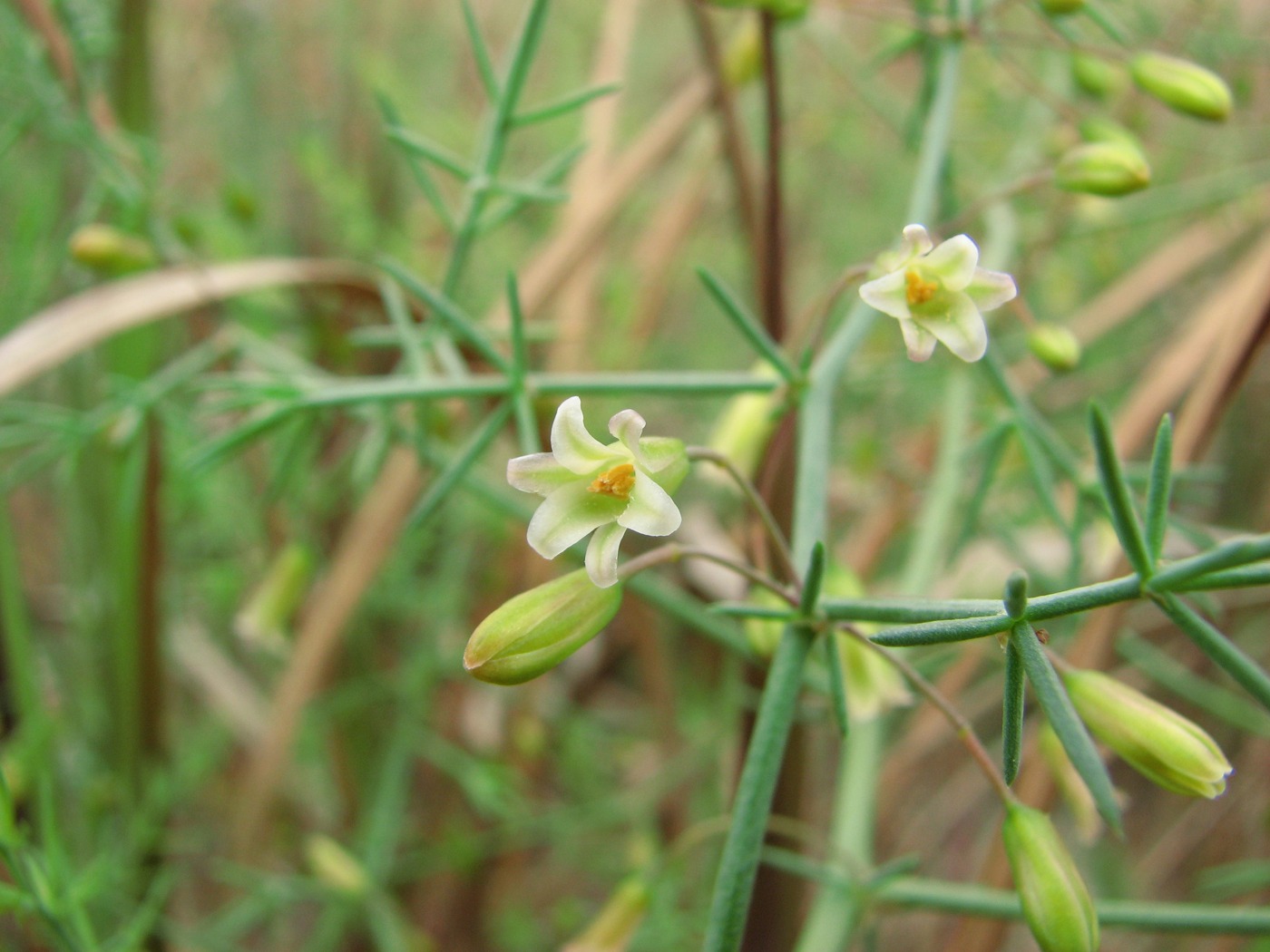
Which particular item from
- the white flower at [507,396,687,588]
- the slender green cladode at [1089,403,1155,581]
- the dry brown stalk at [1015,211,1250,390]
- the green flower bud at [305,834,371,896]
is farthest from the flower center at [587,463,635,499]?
the dry brown stalk at [1015,211,1250,390]

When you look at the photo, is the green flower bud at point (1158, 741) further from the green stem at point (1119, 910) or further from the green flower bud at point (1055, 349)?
the green flower bud at point (1055, 349)

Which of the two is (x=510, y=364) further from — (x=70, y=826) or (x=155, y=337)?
(x=70, y=826)

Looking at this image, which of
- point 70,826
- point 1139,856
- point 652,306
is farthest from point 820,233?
point 70,826

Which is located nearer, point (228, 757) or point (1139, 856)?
point (1139, 856)

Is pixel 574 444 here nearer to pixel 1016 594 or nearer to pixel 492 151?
pixel 1016 594

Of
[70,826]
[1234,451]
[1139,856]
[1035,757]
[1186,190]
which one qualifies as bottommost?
[1139,856]

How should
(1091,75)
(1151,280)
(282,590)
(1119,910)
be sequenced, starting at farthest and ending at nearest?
(1151,280) < (282,590) < (1091,75) < (1119,910)

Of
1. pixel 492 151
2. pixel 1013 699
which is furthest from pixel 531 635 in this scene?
pixel 492 151
